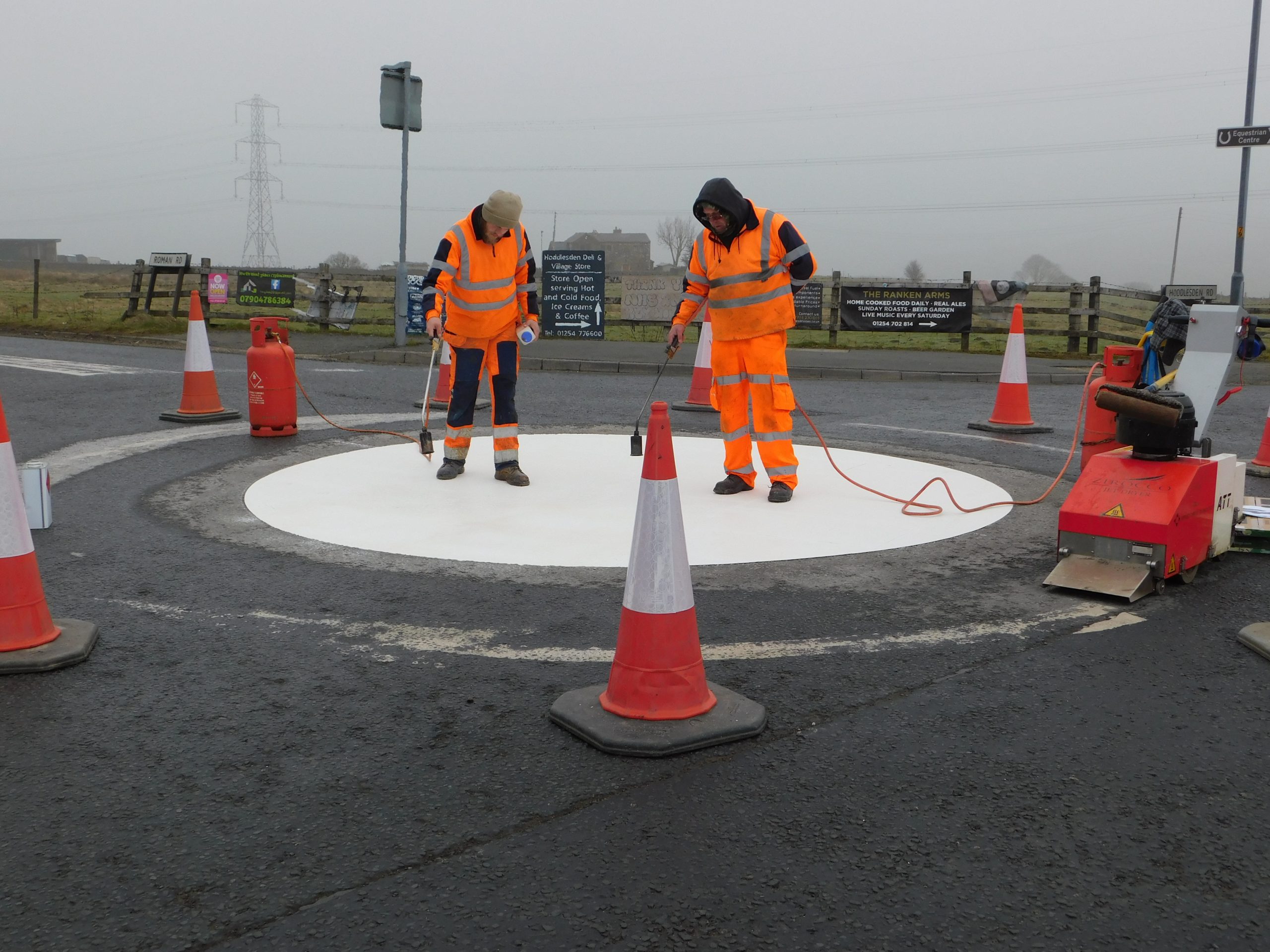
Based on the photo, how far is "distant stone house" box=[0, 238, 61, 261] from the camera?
120000 mm

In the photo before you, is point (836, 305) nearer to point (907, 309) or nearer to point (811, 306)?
point (811, 306)

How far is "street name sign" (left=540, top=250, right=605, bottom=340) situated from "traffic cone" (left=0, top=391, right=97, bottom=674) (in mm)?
19873

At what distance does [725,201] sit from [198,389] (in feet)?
18.4

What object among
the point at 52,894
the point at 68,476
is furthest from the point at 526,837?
the point at 68,476

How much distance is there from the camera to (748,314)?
6.90 metres

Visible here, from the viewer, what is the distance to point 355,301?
24.0 meters

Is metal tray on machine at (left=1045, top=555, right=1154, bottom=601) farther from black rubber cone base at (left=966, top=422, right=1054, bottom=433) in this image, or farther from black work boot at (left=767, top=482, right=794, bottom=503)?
black rubber cone base at (left=966, top=422, right=1054, bottom=433)

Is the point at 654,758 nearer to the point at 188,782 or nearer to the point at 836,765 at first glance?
the point at 836,765

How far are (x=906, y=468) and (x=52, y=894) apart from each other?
258 inches

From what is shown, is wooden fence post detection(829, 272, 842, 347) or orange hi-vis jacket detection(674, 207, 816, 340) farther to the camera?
wooden fence post detection(829, 272, 842, 347)

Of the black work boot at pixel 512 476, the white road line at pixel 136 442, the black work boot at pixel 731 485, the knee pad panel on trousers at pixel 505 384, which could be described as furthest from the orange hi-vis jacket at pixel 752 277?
the white road line at pixel 136 442

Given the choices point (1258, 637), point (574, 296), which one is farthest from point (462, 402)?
point (574, 296)

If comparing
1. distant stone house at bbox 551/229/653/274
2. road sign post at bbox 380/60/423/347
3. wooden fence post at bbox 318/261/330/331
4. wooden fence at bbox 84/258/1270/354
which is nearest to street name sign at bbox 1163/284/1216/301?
wooden fence at bbox 84/258/1270/354

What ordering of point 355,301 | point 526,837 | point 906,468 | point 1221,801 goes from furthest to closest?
point 355,301
point 906,468
point 1221,801
point 526,837
